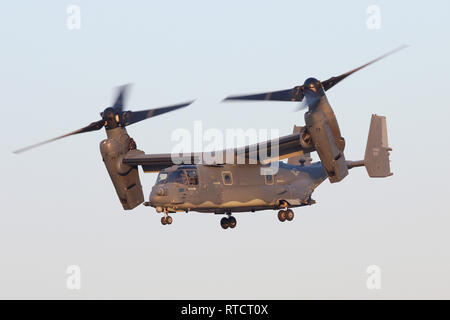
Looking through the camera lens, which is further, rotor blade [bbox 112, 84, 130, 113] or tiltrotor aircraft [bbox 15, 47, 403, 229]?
rotor blade [bbox 112, 84, 130, 113]

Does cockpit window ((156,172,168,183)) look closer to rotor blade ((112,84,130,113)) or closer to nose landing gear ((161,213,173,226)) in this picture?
nose landing gear ((161,213,173,226))

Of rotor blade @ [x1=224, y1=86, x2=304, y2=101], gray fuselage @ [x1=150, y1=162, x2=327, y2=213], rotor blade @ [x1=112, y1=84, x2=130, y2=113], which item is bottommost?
gray fuselage @ [x1=150, y1=162, x2=327, y2=213]

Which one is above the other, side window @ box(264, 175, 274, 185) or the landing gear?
side window @ box(264, 175, 274, 185)

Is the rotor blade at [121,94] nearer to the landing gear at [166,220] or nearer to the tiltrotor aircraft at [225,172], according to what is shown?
the tiltrotor aircraft at [225,172]

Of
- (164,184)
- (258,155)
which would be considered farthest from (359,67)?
(164,184)

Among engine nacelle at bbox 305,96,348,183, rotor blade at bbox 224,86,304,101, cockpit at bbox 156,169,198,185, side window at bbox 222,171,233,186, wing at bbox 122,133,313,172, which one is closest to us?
engine nacelle at bbox 305,96,348,183

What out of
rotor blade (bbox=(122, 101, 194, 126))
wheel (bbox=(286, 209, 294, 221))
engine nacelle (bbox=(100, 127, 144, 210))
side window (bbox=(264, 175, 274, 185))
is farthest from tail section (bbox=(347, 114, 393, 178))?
engine nacelle (bbox=(100, 127, 144, 210))

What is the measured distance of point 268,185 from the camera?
4675 centimetres

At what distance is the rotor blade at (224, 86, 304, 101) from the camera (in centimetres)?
4197

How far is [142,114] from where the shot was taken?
46.2m

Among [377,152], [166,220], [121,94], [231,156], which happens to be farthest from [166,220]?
[377,152]

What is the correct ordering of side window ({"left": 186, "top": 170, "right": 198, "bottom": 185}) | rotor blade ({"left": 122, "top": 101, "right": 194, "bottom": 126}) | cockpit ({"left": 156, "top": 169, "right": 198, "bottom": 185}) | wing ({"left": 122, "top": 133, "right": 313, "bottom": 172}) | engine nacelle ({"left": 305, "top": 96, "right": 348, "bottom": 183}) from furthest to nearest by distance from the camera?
rotor blade ({"left": 122, "top": 101, "right": 194, "bottom": 126}) → side window ({"left": 186, "top": 170, "right": 198, "bottom": 185}) → cockpit ({"left": 156, "top": 169, "right": 198, "bottom": 185}) → wing ({"left": 122, "top": 133, "right": 313, "bottom": 172}) → engine nacelle ({"left": 305, "top": 96, "right": 348, "bottom": 183})

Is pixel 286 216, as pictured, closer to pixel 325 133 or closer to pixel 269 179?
pixel 269 179

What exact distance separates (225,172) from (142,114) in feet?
13.7
